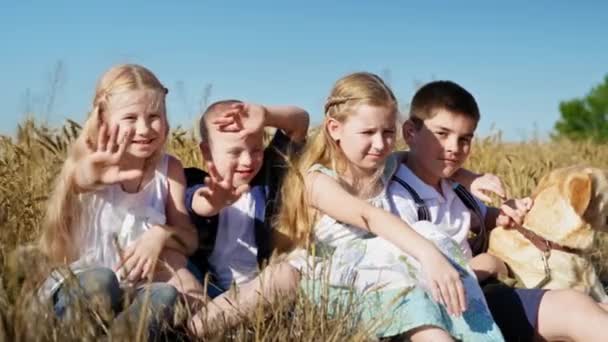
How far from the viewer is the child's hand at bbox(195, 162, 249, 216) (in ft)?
9.62

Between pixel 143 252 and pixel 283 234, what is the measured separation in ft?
2.05

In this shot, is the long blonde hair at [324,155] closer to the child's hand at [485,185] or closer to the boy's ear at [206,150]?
the boy's ear at [206,150]

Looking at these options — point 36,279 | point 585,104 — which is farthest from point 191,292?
point 585,104

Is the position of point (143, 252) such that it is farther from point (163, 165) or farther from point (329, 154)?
point (329, 154)

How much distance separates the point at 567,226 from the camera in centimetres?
319

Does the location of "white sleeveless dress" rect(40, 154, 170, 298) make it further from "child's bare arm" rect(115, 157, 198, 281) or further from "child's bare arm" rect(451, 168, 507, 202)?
"child's bare arm" rect(451, 168, 507, 202)

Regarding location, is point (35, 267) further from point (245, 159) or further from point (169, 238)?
point (245, 159)

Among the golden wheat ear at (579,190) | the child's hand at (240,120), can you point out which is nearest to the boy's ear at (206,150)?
the child's hand at (240,120)

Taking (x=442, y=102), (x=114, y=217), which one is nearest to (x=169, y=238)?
(x=114, y=217)

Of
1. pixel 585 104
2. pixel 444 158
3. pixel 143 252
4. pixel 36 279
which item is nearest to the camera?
pixel 36 279

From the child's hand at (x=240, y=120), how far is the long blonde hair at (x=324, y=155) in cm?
22

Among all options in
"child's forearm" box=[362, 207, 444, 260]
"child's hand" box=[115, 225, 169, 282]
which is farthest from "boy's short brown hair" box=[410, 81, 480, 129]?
"child's hand" box=[115, 225, 169, 282]

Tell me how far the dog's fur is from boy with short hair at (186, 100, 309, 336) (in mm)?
1010

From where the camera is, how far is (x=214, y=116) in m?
3.20
